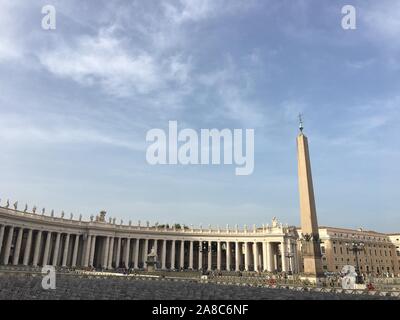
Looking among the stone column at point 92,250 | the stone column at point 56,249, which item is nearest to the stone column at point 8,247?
the stone column at point 56,249

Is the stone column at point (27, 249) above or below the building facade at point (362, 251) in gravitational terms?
below

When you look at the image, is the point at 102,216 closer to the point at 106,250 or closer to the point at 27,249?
the point at 106,250

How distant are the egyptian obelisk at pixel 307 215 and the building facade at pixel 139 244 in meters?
36.4

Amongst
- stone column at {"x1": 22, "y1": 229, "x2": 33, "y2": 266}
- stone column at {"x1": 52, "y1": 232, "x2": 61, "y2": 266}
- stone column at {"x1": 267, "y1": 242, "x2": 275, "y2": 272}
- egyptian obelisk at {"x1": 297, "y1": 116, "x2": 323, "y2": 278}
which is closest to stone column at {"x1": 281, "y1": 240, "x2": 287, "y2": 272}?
stone column at {"x1": 267, "y1": 242, "x2": 275, "y2": 272}

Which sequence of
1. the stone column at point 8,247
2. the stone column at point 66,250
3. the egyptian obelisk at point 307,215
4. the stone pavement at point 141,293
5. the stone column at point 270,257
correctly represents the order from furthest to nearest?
the stone column at point 270,257, the stone column at point 66,250, the stone column at point 8,247, the egyptian obelisk at point 307,215, the stone pavement at point 141,293

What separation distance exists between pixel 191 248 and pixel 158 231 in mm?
9242

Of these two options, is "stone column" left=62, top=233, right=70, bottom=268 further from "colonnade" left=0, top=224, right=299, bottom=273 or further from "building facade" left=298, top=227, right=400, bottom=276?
"building facade" left=298, top=227, right=400, bottom=276

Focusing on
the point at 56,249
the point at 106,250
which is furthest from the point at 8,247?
the point at 106,250

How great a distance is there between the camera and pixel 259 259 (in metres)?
91.2

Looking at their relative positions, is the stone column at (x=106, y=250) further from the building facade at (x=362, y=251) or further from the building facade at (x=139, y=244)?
the building facade at (x=362, y=251)

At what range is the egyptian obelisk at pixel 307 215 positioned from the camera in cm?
3369
